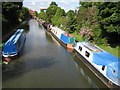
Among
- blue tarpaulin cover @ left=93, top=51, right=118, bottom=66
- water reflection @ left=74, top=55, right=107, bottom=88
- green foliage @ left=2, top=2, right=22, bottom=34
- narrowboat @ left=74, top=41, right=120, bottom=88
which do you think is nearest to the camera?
narrowboat @ left=74, top=41, right=120, bottom=88

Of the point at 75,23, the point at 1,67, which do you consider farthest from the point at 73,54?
the point at 75,23

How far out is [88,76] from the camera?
12562 mm

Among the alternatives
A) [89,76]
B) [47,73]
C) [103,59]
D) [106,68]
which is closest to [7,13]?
[47,73]

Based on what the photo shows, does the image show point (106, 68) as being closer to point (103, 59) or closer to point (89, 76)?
point (103, 59)

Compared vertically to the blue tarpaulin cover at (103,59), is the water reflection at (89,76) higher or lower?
lower

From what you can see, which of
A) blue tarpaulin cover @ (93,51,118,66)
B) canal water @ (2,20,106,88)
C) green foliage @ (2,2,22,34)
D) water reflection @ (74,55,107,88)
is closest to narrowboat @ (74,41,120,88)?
blue tarpaulin cover @ (93,51,118,66)

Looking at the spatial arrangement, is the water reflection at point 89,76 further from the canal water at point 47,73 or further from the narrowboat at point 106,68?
the narrowboat at point 106,68

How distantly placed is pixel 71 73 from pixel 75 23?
18.4 meters

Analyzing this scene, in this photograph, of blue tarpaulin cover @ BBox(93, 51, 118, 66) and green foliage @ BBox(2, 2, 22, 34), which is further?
green foliage @ BBox(2, 2, 22, 34)

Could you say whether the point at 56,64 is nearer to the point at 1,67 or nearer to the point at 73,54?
the point at 73,54

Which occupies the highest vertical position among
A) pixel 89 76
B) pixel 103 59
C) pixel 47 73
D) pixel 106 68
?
pixel 103 59

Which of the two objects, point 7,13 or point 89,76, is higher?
point 7,13

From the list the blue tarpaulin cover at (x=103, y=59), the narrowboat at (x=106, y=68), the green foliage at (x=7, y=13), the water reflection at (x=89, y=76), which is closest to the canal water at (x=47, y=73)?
the water reflection at (x=89, y=76)

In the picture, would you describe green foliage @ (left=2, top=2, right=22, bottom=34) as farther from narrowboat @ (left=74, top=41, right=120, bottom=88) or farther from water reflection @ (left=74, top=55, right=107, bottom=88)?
narrowboat @ (left=74, top=41, right=120, bottom=88)
